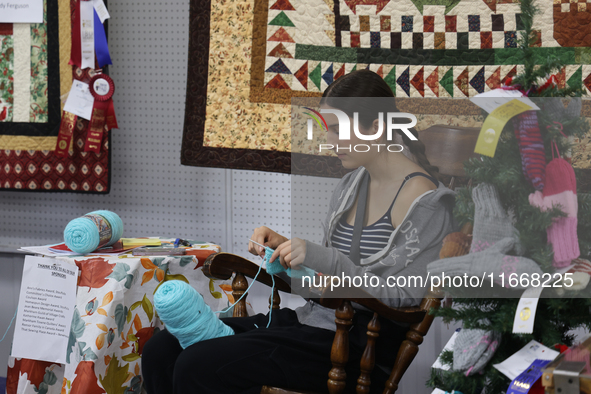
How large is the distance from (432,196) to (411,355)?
42 centimetres

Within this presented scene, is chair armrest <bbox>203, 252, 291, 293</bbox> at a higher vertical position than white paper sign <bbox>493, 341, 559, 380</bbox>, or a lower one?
higher

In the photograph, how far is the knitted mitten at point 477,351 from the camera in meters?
1.14

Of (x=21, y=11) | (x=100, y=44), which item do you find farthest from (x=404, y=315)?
(x=21, y=11)

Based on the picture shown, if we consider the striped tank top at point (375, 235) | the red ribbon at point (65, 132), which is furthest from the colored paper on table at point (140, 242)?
the striped tank top at point (375, 235)

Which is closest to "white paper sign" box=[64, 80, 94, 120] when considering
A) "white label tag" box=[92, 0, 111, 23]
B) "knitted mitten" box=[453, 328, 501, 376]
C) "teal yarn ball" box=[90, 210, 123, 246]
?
"white label tag" box=[92, 0, 111, 23]

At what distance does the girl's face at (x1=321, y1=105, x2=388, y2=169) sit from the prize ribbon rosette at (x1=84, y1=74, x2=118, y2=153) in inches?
55.4

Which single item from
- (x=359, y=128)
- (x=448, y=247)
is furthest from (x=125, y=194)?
(x=448, y=247)

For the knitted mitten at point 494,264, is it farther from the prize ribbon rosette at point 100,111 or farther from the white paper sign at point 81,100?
the white paper sign at point 81,100

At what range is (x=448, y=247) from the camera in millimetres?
1254

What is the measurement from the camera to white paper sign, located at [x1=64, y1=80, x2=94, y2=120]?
2467 millimetres

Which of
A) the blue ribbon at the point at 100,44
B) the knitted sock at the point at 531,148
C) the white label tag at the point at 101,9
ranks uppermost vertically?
the white label tag at the point at 101,9

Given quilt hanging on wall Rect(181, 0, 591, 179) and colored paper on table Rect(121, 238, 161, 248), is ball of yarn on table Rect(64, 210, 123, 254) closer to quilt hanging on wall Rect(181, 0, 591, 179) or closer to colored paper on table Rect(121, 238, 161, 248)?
colored paper on table Rect(121, 238, 161, 248)

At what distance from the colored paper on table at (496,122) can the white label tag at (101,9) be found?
1.93 meters

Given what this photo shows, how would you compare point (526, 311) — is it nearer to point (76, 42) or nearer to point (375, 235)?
point (375, 235)
